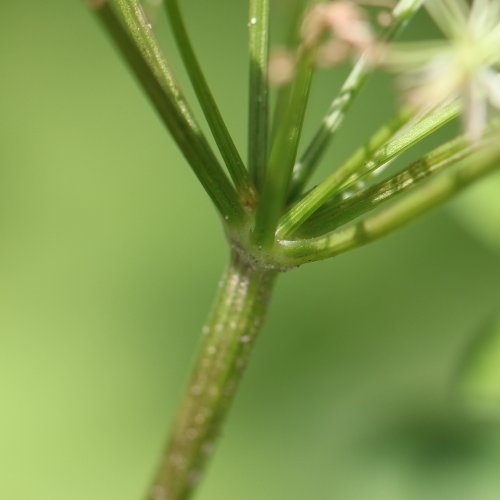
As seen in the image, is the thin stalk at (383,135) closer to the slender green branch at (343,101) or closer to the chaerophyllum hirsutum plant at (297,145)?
the chaerophyllum hirsutum plant at (297,145)

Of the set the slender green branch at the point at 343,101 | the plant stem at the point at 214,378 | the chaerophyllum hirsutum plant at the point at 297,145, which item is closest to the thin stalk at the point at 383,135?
the chaerophyllum hirsutum plant at the point at 297,145

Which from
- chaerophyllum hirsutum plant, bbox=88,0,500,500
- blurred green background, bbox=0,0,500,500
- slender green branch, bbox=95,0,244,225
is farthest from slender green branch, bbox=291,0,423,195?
blurred green background, bbox=0,0,500,500

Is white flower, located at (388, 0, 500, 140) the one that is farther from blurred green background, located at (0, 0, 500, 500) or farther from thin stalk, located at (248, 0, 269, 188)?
A: blurred green background, located at (0, 0, 500, 500)

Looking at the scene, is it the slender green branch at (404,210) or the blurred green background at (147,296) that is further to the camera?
the blurred green background at (147,296)

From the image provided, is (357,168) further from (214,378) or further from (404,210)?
(214,378)

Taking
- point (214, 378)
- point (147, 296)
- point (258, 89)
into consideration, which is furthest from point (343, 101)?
point (147, 296)

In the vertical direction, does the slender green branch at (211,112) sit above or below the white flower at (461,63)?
below

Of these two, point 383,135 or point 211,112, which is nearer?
point 383,135
